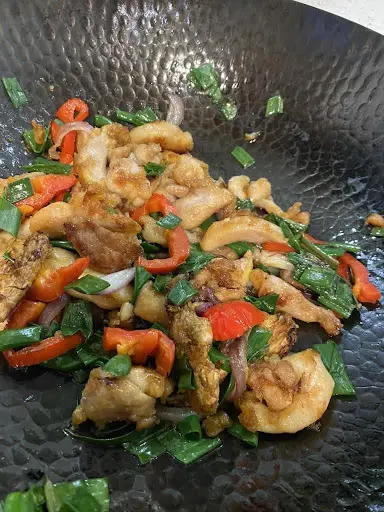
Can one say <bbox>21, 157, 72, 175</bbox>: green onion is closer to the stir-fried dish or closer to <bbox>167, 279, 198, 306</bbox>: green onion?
the stir-fried dish

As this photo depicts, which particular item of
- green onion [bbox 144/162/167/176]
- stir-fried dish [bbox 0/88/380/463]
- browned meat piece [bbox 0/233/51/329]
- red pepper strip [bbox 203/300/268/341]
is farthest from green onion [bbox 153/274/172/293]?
green onion [bbox 144/162/167/176]

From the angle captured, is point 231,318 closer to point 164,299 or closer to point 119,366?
point 164,299

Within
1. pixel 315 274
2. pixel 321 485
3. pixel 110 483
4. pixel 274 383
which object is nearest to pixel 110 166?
pixel 315 274

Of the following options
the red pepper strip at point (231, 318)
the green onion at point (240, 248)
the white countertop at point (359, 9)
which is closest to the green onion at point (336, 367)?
the red pepper strip at point (231, 318)

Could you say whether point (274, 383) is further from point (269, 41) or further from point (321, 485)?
point (269, 41)

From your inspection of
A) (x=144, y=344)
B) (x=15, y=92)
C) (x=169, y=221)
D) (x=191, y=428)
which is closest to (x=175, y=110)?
(x=15, y=92)

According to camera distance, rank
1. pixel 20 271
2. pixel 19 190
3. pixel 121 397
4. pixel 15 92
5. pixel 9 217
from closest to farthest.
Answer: pixel 121 397 < pixel 20 271 < pixel 9 217 < pixel 19 190 < pixel 15 92

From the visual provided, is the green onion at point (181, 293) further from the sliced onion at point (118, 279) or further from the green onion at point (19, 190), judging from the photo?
the green onion at point (19, 190)
